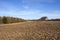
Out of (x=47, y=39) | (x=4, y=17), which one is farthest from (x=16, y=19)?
(x=47, y=39)

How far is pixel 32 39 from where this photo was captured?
53.1 feet

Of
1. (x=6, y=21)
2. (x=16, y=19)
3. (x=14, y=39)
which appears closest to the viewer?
(x=14, y=39)

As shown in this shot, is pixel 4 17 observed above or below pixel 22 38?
above

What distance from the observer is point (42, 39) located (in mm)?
15734

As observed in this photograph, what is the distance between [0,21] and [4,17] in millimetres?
1750

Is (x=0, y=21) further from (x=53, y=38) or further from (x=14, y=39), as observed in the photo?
(x=53, y=38)

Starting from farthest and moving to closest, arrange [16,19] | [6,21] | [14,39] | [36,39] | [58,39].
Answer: [16,19]
[6,21]
[14,39]
[36,39]
[58,39]

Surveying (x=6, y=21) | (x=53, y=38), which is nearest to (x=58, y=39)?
(x=53, y=38)

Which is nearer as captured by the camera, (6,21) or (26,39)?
(26,39)

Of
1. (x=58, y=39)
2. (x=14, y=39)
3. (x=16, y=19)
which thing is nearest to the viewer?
(x=58, y=39)

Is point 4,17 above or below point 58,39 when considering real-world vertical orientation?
above

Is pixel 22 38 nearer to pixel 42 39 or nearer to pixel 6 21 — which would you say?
pixel 42 39

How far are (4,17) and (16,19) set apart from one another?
6.11 metres

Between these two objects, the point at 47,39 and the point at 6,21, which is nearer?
the point at 47,39
